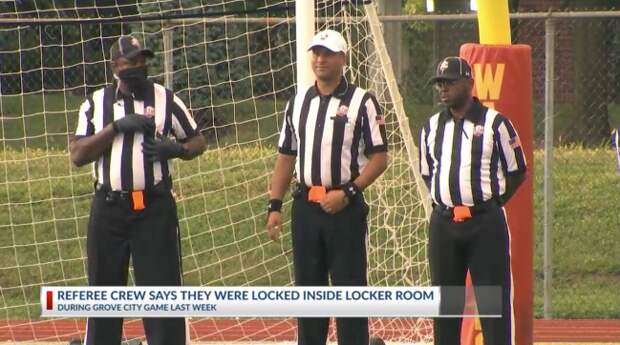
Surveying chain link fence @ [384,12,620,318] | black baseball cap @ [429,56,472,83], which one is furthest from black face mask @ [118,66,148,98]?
chain link fence @ [384,12,620,318]

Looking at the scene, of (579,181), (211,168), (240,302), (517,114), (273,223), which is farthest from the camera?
(579,181)

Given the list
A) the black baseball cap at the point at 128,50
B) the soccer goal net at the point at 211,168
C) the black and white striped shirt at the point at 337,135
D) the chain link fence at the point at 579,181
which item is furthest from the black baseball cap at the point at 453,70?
the chain link fence at the point at 579,181

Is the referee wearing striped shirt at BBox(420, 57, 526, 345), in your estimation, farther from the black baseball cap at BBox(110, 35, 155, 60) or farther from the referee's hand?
the black baseball cap at BBox(110, 35, 155, 60)

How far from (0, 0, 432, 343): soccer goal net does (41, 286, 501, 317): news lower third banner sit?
9.69 ft

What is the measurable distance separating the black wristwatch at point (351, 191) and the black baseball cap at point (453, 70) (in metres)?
0.71

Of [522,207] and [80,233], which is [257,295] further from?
[80,233]

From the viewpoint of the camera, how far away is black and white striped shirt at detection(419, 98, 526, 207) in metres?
8.16

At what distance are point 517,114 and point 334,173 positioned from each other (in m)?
1.21

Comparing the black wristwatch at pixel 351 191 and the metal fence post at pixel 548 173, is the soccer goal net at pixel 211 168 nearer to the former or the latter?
the metal fence post at pixel 548 173

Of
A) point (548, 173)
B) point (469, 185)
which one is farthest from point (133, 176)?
point (548, 173)

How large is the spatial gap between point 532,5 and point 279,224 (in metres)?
18.9

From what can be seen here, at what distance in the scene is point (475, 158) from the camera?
8.16m

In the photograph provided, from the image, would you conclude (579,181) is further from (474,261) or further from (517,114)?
(474,261)

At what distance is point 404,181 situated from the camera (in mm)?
10633
